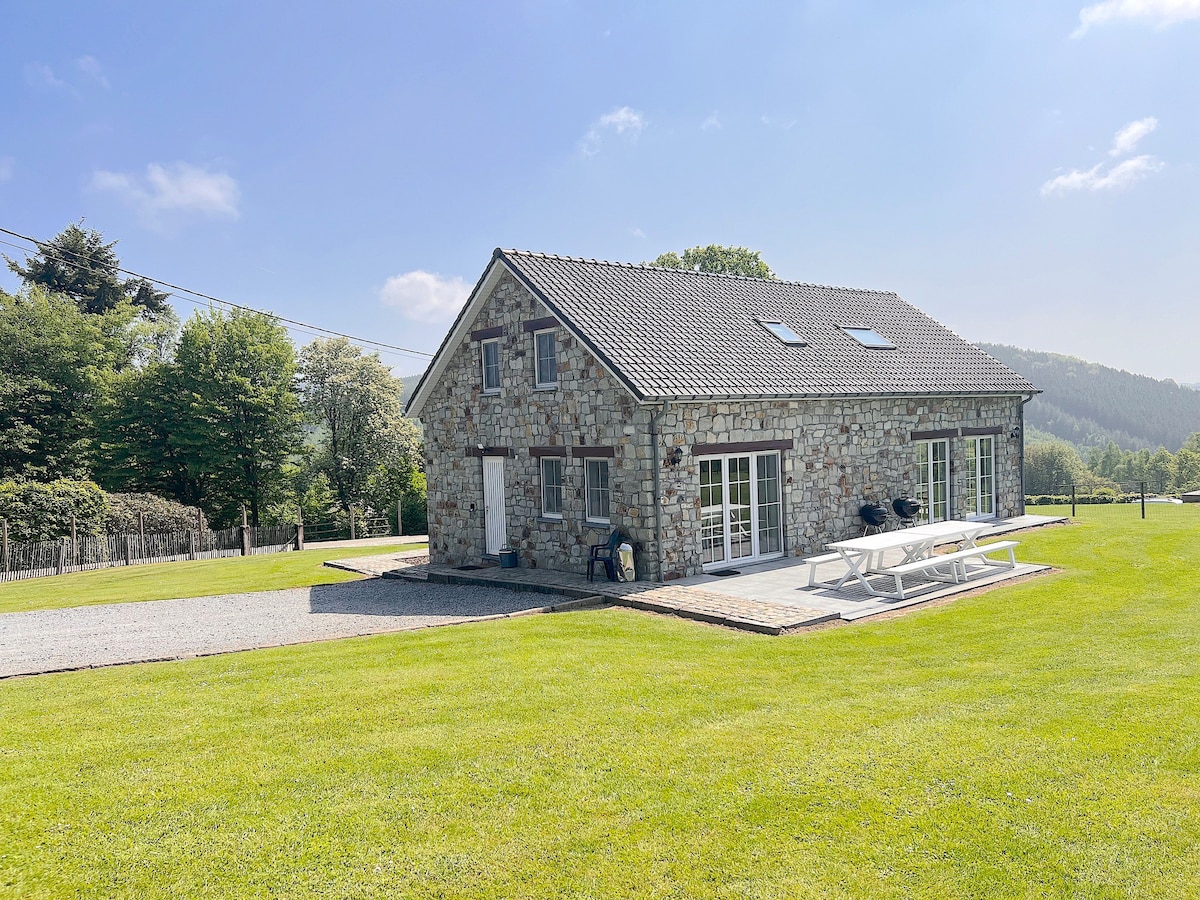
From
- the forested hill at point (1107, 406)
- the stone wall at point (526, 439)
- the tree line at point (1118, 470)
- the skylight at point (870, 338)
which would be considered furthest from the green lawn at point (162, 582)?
the forested hill at point (1107, 406)

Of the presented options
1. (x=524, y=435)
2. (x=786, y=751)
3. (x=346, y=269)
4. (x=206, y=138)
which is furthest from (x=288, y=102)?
(x=786, y=751)

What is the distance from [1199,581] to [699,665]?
8870 millimetres

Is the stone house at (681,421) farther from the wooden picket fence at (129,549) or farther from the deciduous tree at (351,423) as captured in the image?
the deciduous tree at (351,423)

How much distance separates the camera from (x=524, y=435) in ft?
51.4

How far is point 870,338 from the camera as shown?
19.2m

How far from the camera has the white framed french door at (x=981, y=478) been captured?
18984 millimetres

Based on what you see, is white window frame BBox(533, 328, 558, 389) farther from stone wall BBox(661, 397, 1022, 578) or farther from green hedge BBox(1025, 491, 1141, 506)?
green hedge BBox(1025, 491, 1141, 506)

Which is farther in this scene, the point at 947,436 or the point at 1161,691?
the point at 947,436

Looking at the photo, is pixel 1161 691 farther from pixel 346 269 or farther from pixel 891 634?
pixel 346 269

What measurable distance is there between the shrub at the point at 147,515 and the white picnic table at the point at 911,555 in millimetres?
21690

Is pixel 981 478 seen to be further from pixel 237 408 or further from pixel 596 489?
pixel 237 408

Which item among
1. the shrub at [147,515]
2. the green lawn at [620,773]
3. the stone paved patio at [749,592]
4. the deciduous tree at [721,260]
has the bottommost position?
the green lawn at [620,773]

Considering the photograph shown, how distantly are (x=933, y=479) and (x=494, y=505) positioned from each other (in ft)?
33.6

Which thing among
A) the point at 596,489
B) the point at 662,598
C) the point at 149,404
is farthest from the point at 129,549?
the point at 662,598
